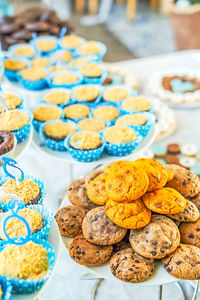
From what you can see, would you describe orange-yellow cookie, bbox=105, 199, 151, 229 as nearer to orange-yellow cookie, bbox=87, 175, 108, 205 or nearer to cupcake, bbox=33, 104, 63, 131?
orange-yellow cookie, bbox=87, 175, 108, 205

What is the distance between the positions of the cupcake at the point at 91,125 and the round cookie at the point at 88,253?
76cm

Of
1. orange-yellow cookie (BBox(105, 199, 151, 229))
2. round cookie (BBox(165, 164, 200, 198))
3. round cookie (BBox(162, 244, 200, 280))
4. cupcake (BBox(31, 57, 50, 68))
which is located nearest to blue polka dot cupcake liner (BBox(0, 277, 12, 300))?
orange-yellow cookie (BBox(105, 199, 151, 229))

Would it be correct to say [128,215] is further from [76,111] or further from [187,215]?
[76,111]

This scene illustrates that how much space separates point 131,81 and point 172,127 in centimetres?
62

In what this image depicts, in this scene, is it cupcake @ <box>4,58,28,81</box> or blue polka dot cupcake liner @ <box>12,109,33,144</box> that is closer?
blue polka dot cupcake liner @ <box>12,109,33,144</box>

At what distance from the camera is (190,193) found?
1.45m

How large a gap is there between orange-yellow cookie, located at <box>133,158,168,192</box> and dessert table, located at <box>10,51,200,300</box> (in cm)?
51

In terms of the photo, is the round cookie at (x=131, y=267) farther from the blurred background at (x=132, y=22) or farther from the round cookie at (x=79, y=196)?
the blurred background at (x=132, y=22)

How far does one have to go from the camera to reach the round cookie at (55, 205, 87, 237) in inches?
54.6

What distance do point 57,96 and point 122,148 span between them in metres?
0.71

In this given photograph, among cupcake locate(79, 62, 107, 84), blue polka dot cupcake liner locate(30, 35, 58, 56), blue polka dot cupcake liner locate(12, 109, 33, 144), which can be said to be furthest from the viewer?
blue polka dot cupcake liner locate(30, 35, 58, 56)

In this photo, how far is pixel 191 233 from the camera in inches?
52.7

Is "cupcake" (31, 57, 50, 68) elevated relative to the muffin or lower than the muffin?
elevated

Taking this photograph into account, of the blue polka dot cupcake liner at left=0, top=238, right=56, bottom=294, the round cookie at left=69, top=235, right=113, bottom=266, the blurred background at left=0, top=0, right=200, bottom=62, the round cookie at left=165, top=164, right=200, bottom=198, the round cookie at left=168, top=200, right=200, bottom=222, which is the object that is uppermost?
the blue polka dot cupcake liner at left=0, top=238, right=56, bottom=294
